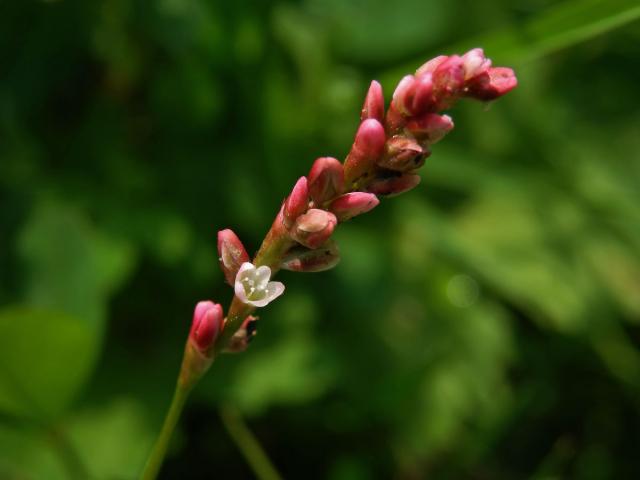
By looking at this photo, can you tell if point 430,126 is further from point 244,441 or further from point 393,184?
point 244,441

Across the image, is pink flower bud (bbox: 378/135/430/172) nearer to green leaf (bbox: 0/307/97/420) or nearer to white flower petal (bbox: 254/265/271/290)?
white flower petal (bbox: 254/265/271/290)

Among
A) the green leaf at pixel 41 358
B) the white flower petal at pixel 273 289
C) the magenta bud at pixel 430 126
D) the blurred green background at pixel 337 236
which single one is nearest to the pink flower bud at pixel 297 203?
the white flower petal at pixel 273 289

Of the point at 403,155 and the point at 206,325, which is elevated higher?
the point at 403,155

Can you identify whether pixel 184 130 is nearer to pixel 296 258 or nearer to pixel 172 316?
pixel 172 316

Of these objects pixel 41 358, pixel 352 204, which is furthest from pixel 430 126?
pixel 41 358

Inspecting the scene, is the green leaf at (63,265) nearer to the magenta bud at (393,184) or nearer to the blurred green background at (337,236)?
the blurred green background at (337,236)

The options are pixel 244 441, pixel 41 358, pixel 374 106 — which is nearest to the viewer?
pixel 374 106

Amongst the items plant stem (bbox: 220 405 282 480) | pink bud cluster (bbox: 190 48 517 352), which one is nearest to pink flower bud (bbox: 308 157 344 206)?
pink bud cluster (bbox: 190 48 517 352)
